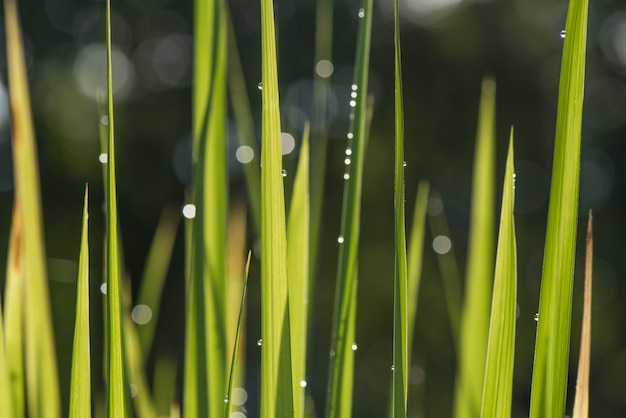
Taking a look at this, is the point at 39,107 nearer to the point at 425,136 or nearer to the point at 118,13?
the point at 118,13

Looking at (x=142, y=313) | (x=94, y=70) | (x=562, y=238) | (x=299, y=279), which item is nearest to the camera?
(x=562, y=238)

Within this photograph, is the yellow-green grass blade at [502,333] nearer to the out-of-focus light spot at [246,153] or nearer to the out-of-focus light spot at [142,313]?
the out-of-focus light spot at [246,153]

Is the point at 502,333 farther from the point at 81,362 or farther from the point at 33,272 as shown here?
the point at 33,272

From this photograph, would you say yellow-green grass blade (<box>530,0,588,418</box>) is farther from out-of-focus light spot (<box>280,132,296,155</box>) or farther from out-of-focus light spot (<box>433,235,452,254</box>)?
out-of-focus light spot (<box>433,235,452,254</box>)

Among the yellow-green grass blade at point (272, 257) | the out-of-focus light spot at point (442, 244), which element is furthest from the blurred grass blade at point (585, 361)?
the out-of-focus light spot at point (442, 244)

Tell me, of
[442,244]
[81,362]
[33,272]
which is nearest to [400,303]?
[81,362]

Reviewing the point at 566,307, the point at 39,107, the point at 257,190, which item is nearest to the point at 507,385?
the point at 566,307
